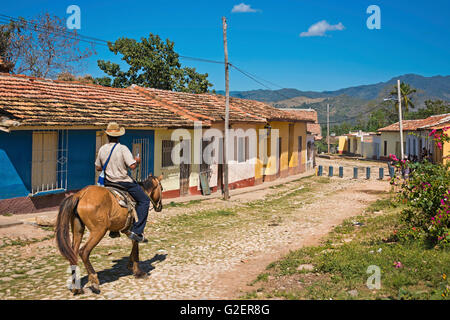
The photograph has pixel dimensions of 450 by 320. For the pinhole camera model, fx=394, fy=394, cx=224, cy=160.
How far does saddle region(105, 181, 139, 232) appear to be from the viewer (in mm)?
5711

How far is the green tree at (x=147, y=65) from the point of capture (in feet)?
89.5

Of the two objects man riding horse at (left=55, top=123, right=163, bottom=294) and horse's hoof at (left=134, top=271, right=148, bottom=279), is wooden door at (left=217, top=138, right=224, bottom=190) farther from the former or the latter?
horse's hoof at (left=134, top=271, right=148, bottom=279)

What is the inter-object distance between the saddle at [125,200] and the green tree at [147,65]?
22.5 meters

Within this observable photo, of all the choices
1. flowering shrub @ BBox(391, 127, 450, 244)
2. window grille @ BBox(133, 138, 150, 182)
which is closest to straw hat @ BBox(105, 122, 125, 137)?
flowering shrub @ BBox(391, 127, 450, 244)

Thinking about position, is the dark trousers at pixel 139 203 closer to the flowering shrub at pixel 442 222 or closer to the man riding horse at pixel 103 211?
the man riding horse at pixel 103 211

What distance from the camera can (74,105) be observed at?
12172mm

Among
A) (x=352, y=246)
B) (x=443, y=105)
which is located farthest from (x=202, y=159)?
(x=443, y=105)

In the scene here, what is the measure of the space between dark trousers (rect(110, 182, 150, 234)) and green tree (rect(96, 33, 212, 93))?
2243cm

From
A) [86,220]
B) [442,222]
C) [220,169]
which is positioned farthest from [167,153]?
[442,222]

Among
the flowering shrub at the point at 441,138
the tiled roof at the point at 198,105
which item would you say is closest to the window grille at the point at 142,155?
the tiled roof at the point at 198,105

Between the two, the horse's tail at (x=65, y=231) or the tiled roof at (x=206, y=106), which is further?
the tiled roof at (x=206, y=106)
